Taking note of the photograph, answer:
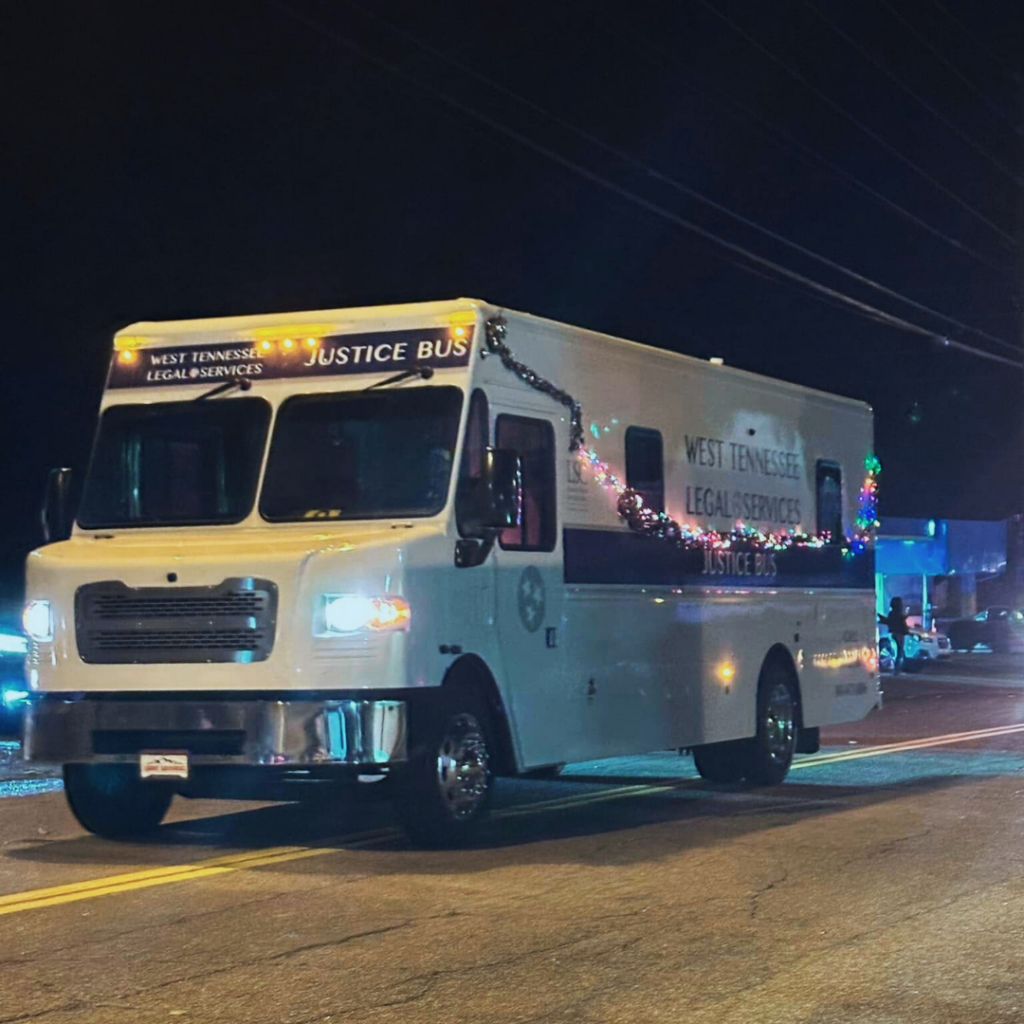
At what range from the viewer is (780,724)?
46.8 ft

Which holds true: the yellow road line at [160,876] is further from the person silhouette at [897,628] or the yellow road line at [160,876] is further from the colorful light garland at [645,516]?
the person silhouette at [897,628]

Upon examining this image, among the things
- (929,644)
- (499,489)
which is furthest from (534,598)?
(929,644)

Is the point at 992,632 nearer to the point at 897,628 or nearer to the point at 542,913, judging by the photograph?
the point at 897,628

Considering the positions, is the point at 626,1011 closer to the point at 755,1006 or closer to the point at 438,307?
the point at 755,1006

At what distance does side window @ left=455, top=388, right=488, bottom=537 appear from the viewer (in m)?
10.1

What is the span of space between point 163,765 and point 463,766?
5.61ft

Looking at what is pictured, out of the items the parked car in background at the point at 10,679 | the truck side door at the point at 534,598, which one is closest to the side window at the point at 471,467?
the truck side door at the point at 534,598

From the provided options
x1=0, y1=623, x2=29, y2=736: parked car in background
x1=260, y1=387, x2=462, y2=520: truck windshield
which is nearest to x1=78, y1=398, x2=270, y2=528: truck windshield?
x1=260, y1=387, x2=462, y2=520: truck windshield

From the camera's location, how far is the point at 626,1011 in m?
6.35

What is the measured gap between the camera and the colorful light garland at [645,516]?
1084cm

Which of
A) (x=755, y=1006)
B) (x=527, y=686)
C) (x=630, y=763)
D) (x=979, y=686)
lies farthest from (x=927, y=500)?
(x=755, y=1006)

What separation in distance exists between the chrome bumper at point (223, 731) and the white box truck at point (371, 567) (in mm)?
15

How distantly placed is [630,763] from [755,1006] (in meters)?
9.88

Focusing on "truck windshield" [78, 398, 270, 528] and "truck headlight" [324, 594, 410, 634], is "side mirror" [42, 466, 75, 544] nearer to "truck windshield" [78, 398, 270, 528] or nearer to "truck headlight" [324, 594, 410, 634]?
"truck windshield" [78, 398, 270, 528]
